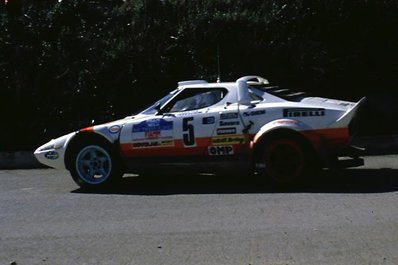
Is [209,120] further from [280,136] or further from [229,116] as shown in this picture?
[280,136]

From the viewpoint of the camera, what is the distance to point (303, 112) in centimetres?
937

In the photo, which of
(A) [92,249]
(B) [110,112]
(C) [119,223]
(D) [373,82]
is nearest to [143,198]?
(C) [119,223]

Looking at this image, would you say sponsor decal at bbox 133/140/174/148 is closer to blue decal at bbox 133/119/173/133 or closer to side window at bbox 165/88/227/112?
blue decal at bbox 133/119/173/133

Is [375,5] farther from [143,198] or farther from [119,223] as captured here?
[119,223]

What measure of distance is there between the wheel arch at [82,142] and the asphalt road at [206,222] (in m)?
0.51

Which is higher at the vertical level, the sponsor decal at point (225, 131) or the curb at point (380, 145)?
the sponsor decal at point (225, 131)

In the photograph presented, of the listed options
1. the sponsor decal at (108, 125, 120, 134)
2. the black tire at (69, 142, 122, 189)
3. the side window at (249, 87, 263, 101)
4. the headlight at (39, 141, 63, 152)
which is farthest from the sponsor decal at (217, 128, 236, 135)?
the headlight at (39, 141, 63, 152)

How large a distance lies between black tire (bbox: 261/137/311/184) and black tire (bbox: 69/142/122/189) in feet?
7.42

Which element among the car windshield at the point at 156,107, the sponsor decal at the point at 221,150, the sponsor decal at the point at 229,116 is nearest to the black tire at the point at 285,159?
the sponsor decal at the point at 221,150

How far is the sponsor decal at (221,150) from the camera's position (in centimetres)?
959

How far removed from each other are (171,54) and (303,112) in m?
5.61

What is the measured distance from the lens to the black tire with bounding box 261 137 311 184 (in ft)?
30.8

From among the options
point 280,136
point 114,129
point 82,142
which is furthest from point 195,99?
point 82,142

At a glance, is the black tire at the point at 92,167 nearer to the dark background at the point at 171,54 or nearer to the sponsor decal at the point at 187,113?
the sponsor decal at the point at 187,113
